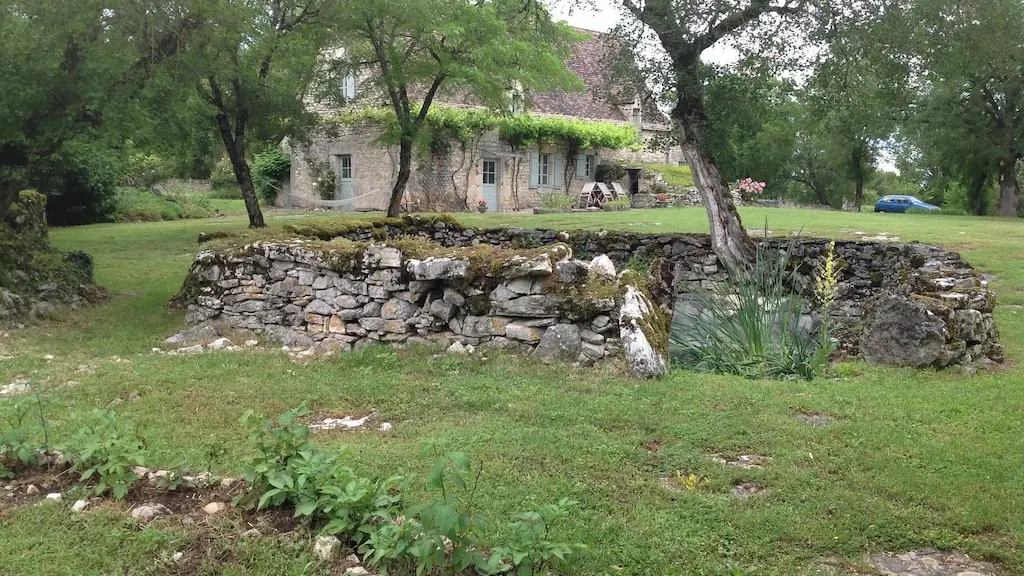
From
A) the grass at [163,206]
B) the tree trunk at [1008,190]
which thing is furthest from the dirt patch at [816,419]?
the tree trunk at [1008,190]

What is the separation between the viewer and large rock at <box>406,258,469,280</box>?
23.2 ft

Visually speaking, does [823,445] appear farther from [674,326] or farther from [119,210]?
[119,210]

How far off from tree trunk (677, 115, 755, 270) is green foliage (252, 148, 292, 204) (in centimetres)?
2095

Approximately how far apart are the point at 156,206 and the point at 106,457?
2505 centimetres

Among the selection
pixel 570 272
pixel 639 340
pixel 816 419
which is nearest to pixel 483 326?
pixel 570 272

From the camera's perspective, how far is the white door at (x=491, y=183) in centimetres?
2862

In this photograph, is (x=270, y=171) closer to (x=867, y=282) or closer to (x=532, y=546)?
(x=867, y=282)

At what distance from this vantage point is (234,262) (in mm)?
8242

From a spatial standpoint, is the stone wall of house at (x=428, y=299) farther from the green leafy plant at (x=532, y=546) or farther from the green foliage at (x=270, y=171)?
the green foliage at (x=270, y=171)

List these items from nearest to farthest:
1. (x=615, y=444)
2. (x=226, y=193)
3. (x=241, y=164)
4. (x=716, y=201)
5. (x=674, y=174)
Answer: (x=615, y=444) < (x=716, y=201) < (x=241, y=164) < (x=226, y=193) < (x=674, y=174)

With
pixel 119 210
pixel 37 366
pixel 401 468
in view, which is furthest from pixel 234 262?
pixel 119 210

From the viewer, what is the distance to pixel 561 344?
6.66 meters

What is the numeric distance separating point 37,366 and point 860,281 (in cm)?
1128

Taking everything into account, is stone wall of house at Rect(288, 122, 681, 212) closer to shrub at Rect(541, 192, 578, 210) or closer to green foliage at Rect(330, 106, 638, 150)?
green foliage at Rect(330, 106, 638, 150)
